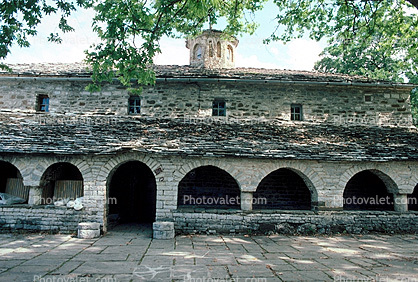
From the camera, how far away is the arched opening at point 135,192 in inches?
392

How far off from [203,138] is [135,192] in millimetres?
4040

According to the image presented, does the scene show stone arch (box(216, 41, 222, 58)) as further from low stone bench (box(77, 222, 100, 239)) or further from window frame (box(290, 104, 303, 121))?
low stone bench (box(77, 222, 100, 239))

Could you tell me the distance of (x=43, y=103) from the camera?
1001 centimetres

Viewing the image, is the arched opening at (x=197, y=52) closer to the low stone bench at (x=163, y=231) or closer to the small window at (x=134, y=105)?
the small window at (x=134, y=105)

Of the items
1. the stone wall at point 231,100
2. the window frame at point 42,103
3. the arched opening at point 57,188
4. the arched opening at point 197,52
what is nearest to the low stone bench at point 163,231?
the arched opening at point 57,188

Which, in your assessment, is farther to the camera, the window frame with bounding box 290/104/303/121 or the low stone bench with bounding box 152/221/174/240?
the window frame with bounding box 290/104/303/121

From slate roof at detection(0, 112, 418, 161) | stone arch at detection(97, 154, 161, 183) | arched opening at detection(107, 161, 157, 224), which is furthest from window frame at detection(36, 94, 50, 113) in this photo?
stone arch at detection(97, 154, 161, 183)

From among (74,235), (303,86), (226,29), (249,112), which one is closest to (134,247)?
(74,235)

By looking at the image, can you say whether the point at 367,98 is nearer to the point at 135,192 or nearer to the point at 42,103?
the point at 135,192

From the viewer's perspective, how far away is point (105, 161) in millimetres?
7559

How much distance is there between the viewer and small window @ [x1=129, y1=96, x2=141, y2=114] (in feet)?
32.8

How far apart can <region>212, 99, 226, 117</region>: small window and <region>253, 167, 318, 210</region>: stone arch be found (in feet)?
9.84

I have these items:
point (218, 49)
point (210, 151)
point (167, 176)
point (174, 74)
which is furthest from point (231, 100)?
point (218, 49)

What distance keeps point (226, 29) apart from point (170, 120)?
12.1 ft
